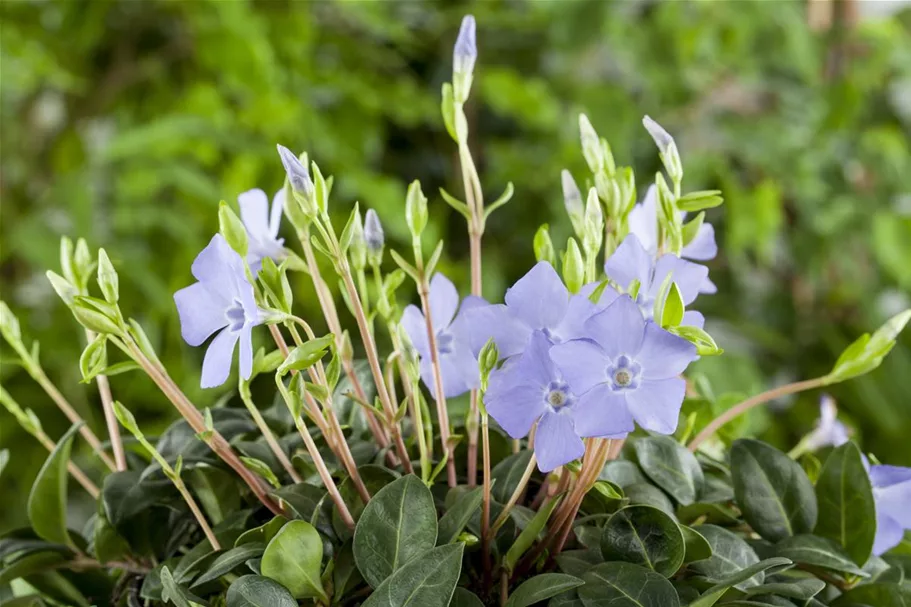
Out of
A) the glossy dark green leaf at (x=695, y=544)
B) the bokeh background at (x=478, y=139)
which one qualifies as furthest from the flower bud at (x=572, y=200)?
the bokeh background at (x=478, y=139)

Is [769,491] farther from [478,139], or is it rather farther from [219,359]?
[478,139]

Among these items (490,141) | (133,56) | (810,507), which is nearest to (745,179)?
(490,141)

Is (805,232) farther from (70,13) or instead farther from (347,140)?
(70,13)

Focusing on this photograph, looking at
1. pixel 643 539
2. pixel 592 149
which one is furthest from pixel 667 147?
pixel 643 539

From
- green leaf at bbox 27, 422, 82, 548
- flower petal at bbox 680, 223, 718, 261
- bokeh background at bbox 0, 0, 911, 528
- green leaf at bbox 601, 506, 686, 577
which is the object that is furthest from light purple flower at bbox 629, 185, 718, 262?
bokeh background at bbox 0, 0, 911, 528

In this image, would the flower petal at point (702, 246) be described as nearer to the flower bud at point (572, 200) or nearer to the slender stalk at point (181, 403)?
the flower bud at point (572, 200)
